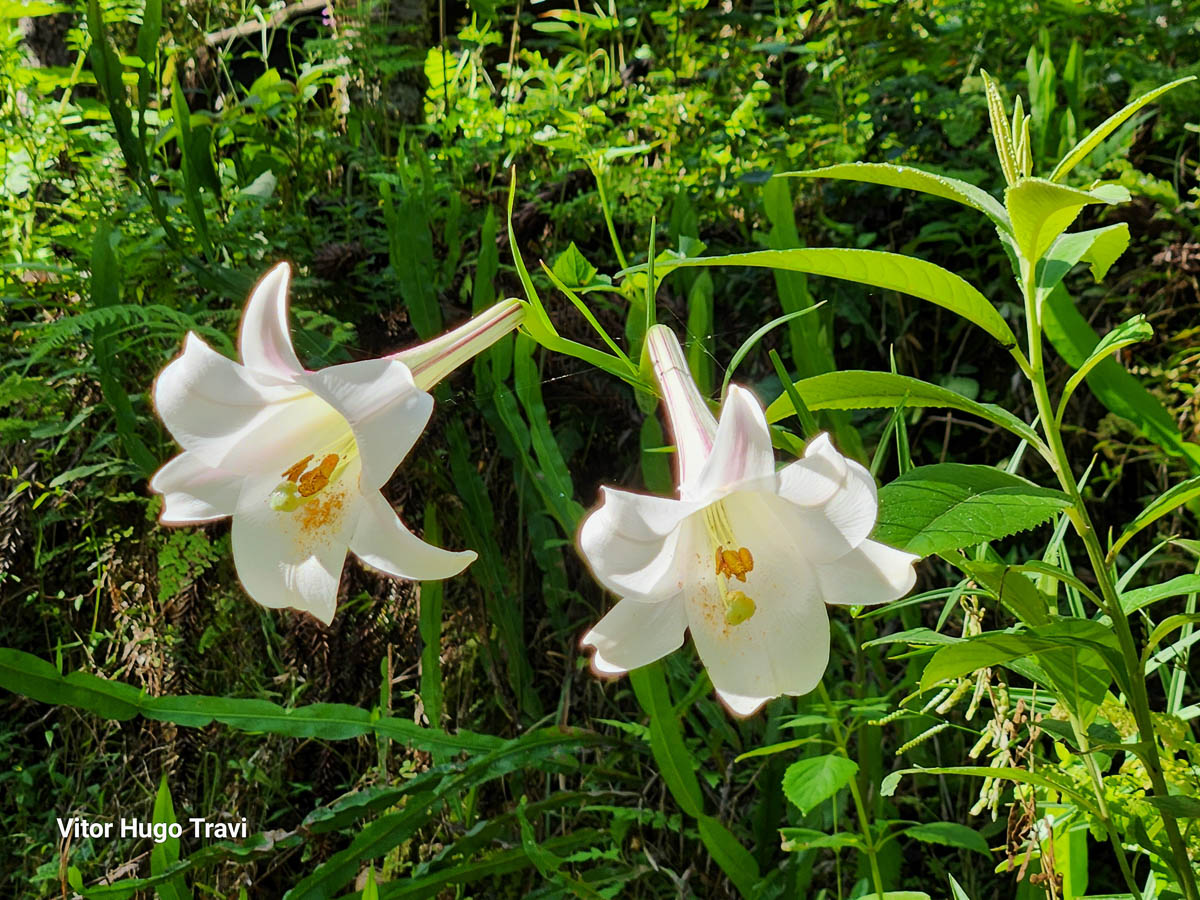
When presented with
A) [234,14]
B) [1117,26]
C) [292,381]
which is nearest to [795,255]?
[292,381]

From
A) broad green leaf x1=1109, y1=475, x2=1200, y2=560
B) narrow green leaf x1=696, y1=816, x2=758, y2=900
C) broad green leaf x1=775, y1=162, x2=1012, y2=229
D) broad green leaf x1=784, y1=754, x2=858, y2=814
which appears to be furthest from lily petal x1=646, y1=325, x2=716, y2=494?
narrow green leaf x1=696, y1=816, x2=758, y2=900

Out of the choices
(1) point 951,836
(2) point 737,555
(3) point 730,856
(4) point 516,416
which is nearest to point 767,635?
(2) point 737,555

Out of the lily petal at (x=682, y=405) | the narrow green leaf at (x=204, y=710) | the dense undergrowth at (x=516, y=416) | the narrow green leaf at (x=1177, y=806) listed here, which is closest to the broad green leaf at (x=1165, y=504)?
the narrow green leaf at (x=1177, y=806)

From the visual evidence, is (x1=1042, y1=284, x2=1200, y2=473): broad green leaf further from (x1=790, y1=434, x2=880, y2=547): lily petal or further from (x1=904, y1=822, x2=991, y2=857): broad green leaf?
(x1=790, y1=434, x2=880, y2=547): lily petal

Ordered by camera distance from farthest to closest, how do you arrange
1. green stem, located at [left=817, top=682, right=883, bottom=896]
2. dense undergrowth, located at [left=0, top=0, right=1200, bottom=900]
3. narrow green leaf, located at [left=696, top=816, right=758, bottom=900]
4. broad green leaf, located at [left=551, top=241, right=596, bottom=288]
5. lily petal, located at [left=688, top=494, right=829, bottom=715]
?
dense undergrowth, located at [left=0, top=0, right=1200, bottom=900], narrow green leaf, located at [left=696, top=816, right=758, bottom=900], green stem, located at [left=817, top=682, right=883, bottom=896], broad green leaf, located at [left=551, top=241, right=596, bottom=288], lily petal, located at [left=688, top=494, right=829, bottom=715]

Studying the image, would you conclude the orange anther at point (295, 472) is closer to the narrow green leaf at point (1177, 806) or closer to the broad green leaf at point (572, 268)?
the broad green leaf at point (572, 268)

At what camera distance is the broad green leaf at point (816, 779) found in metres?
0.79

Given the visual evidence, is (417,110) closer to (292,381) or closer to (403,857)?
(403,857)

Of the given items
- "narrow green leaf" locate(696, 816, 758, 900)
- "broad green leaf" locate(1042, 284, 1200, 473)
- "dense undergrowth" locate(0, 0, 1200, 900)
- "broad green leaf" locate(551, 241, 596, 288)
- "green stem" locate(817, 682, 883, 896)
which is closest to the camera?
"broad green leaf" locate(551, 241, 596, 288)

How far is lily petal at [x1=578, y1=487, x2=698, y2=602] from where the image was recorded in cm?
45

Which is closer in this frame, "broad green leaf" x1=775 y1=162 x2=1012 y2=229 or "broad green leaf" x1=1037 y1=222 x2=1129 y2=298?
"broad green leaf" x1=775 y1=162 x2=1012 y2=229

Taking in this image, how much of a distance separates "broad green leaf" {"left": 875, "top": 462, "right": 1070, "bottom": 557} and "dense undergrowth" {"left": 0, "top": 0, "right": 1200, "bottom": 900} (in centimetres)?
62

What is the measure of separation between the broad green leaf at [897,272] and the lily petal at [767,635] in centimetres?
15

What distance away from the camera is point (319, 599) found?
572 millimetres
